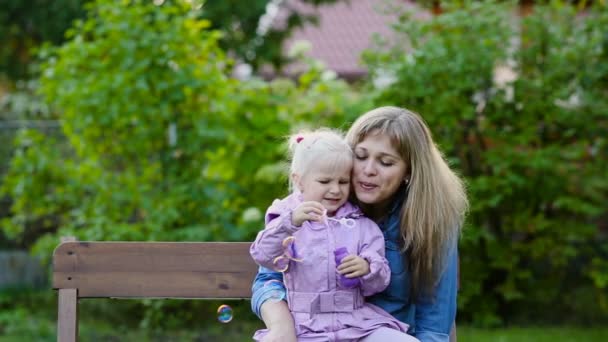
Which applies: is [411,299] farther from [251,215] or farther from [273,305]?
[251,215]

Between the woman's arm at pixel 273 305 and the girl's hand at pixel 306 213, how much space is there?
13.6 inches

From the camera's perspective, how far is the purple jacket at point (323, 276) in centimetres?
291

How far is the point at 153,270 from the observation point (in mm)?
3434

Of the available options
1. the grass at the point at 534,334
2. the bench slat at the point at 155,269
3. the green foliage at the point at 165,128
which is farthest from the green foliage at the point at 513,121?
the bench slat at the point at 155,269

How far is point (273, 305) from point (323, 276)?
0.24 metres

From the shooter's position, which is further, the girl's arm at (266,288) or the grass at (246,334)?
the grass at (246,334)

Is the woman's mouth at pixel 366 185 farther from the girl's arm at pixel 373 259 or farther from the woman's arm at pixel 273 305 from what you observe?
the woman's arm at pixel 273 305

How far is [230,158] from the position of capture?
21.6 ft

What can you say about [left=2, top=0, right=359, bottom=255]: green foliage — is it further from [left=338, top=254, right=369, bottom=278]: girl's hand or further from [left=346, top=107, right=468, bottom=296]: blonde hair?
[left=338, top=254, right=369, bottom=278]: girl's hand

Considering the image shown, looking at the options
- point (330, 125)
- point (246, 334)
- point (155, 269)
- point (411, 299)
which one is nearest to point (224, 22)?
point (330, 125)

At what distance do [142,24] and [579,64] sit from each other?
Answer: 11.2 ft

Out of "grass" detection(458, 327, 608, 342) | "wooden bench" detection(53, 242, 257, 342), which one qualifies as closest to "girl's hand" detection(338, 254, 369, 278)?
"wooden bench" detection(53, 242, 257, 342)

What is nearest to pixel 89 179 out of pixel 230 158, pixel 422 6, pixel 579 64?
pixel 230 158

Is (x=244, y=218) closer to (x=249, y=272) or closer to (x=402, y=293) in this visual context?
(x=249, y=272)
